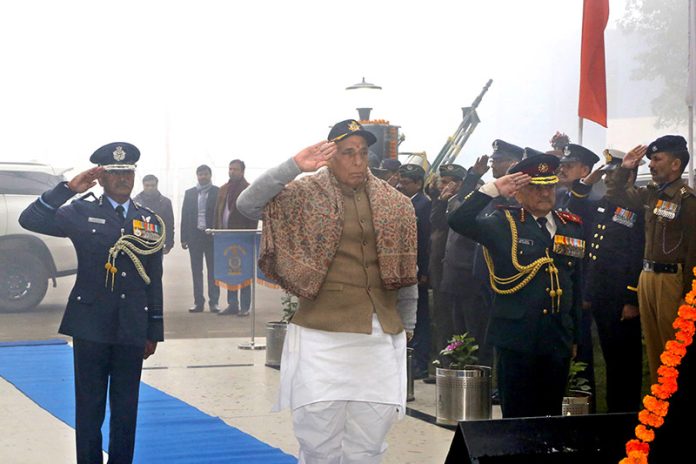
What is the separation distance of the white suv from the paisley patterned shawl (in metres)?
10.2

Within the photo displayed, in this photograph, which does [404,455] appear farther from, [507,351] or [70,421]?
[70,421]

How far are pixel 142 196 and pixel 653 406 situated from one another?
12.7 metres

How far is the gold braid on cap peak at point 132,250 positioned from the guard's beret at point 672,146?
2934 mm

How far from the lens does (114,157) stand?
5.92 metres

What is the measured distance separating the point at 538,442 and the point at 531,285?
5.69 feet

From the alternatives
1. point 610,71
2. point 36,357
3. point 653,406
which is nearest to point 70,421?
point 36,357

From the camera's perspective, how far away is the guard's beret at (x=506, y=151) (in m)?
8.83

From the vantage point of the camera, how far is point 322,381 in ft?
16.4

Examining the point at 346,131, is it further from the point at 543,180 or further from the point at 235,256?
the point at 235,256

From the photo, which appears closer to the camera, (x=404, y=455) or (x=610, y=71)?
(x=404, y=455)

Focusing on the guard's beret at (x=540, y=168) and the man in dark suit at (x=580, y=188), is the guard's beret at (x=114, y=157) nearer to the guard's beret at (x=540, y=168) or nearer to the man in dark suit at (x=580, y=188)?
the guard's beret at (x=540, y=168)

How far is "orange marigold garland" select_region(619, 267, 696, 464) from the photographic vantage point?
400cm

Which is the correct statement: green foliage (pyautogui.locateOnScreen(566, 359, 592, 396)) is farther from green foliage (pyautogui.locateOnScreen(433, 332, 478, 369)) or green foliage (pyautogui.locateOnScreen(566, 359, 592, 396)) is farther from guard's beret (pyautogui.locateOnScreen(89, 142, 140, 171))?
guard's beret (pyautogui.locateOnScreen(89, 142, 140, 171))

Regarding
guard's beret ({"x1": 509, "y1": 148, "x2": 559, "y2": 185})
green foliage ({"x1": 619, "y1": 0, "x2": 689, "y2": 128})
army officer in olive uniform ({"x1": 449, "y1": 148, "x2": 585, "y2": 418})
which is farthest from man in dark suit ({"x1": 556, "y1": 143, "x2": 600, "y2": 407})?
green foliage ({"x1": 619, "y1": 0, "x2": 689, "y2": 128})
